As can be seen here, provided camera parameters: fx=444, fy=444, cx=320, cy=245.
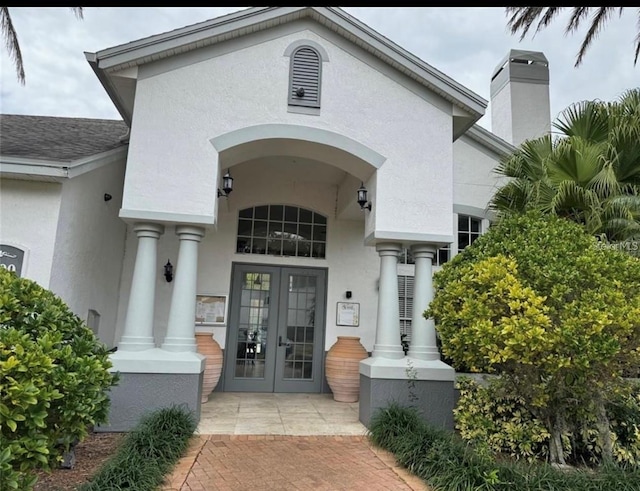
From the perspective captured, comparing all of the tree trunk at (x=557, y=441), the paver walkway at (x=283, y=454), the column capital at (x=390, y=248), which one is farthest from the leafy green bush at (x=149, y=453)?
the tree trunk at (x=557, y=441)

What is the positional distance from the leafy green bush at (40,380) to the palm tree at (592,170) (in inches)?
249

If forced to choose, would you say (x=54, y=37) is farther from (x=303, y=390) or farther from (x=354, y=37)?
(x=303, y=390)

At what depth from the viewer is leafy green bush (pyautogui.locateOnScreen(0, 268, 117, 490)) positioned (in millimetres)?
2924

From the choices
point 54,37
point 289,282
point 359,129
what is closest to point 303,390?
point 289,282

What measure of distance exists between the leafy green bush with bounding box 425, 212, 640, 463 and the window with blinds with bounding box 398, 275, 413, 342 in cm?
391

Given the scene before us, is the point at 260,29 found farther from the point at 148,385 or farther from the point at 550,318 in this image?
the point at 550,318

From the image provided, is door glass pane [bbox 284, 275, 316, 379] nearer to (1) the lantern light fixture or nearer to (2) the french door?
(2) the french door

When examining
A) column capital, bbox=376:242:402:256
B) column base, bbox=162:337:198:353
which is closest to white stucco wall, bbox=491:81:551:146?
column capital, bbox=376:242:402:256

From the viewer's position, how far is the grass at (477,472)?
391 centimetres

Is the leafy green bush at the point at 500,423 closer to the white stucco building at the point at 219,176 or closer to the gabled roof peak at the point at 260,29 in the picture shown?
the white stucco building at the point at 219,176

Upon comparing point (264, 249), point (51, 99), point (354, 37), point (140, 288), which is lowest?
point (140, 288)

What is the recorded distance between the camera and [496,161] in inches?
406

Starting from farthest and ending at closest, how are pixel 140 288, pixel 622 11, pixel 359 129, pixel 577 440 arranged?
1. pixel 622 11
2. pixel 359 129
3. pixel 140 288
4. pixel 577 440

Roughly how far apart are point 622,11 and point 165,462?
10.9 m
